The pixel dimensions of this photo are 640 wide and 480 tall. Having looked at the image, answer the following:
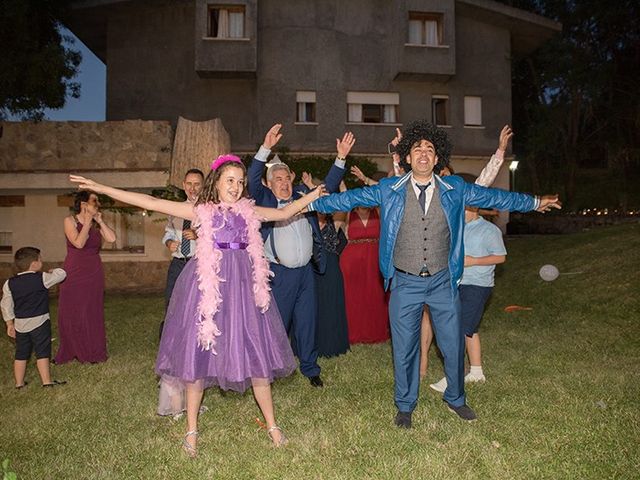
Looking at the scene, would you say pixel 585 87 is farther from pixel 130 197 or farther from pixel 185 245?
pixel 130 197

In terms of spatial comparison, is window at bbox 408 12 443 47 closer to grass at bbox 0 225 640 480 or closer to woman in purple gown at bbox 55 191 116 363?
grass at bbox 0 225 640 480

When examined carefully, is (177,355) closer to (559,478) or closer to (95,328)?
(559,478)

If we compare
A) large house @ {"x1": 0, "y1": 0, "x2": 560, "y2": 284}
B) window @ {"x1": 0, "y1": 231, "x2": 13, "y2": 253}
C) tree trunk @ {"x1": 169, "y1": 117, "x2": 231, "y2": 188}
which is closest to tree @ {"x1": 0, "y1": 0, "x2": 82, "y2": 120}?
window @ {"x1": 0, "y1": 231, "x2": 13, "y2": 253}

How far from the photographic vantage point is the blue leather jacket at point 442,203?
4.59 metres

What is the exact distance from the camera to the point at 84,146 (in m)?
14.6

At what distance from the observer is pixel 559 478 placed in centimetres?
359

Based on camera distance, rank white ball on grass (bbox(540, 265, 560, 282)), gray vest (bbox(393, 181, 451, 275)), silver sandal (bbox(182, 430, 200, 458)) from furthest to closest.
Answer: white ball on grass (bbox(540, 265, 560, 282)) < gray vest (bbox(393, 181, 451, 275)) < silver sandal (bbox(182, 430, 200, 458))

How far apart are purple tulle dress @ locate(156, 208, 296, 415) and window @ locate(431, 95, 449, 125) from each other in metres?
19.6

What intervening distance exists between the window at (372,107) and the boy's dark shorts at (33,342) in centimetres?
1730

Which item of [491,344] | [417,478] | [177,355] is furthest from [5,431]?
[491,344]

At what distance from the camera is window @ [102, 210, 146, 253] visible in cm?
1659

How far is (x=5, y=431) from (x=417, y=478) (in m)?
3.38

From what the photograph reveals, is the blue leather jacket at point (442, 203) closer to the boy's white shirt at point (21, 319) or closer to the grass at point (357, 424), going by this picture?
the grass at point (357, 424)

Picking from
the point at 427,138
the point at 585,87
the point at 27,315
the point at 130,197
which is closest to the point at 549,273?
the point at 427,138
